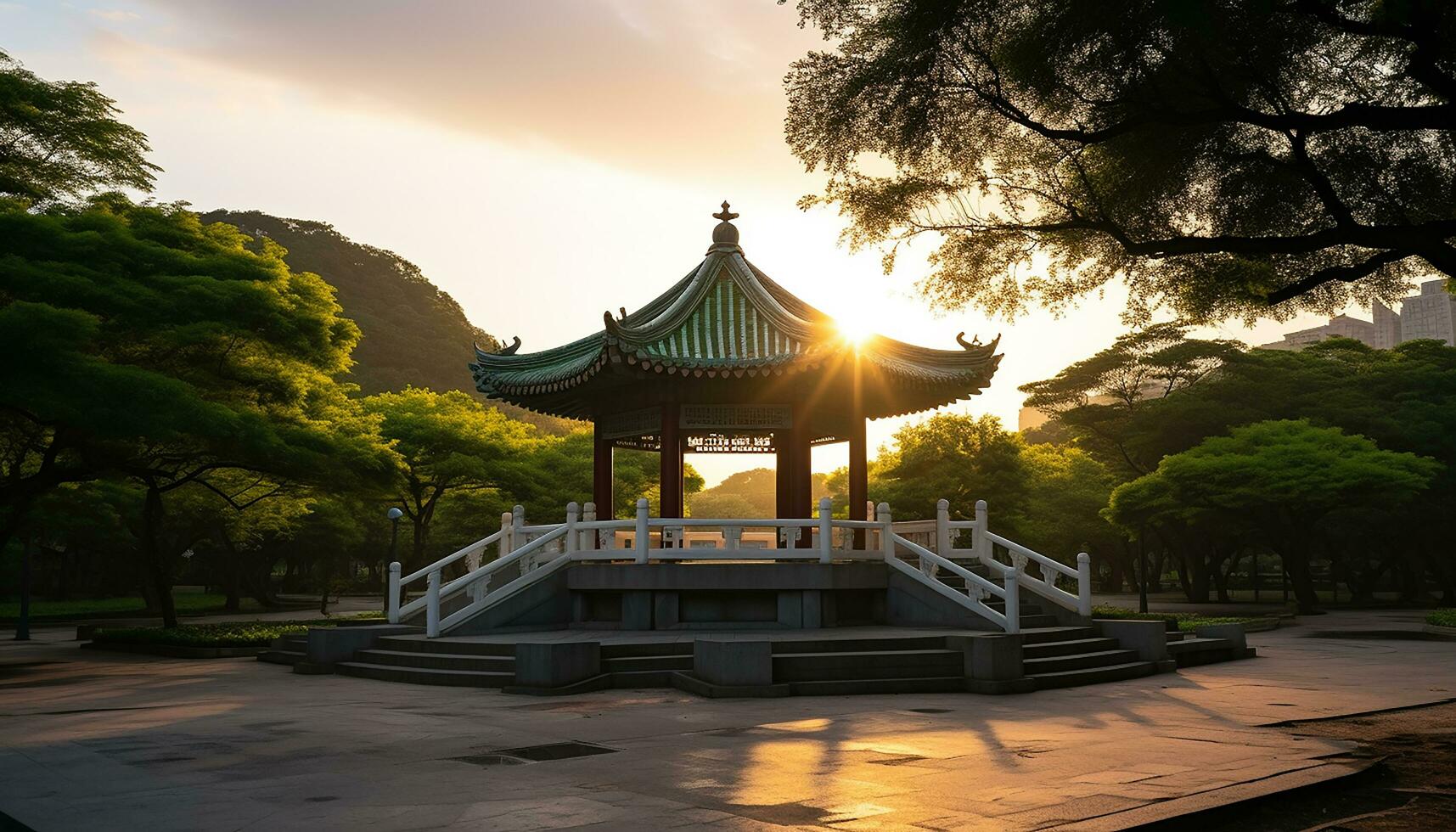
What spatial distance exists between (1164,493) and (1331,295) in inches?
1173

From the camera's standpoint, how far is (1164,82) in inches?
484

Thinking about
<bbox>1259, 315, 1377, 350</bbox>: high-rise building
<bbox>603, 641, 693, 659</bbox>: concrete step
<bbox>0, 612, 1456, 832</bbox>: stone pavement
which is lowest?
<bbox>0, 612, 1456, 832</bbox>: stone pavement

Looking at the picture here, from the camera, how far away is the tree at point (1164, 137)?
452 inches

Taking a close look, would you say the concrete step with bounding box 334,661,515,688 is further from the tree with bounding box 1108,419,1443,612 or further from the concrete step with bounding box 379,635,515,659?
the tree with bounding box 1108,419,1443,612

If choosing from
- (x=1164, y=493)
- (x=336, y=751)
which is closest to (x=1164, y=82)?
(x=336, y=751)

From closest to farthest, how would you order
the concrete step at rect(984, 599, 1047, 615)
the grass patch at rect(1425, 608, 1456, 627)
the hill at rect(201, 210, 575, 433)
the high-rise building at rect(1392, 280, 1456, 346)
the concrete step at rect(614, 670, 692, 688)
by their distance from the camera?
the concrete step at rect(614, 670, 692, 688) < the concrete step at rect(984, 599, 1047, 615) < the grass patch at rect(1425, 608, 1456, 627) < the hill at rect(201, 210, 575, 433) < the high-rise building at rect(1392, 280, 1456, 346)

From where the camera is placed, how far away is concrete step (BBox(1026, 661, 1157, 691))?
15828 millimetres

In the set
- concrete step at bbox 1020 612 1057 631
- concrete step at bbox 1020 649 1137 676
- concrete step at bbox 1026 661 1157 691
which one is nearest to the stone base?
concrete step at bbox 1020 649 1137 676

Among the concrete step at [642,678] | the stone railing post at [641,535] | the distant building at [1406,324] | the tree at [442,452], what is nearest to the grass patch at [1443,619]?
the stone railing post at [641,535]

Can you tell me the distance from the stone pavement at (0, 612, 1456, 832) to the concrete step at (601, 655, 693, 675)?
770 millimetres

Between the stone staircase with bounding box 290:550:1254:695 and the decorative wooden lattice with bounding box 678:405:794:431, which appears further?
the decorative wooden lattice with bounding box 678:405:794:431

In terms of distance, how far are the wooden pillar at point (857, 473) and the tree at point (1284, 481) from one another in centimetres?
2298

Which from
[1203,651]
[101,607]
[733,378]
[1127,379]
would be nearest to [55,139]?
[733,378]

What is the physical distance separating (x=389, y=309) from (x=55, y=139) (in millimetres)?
112904
